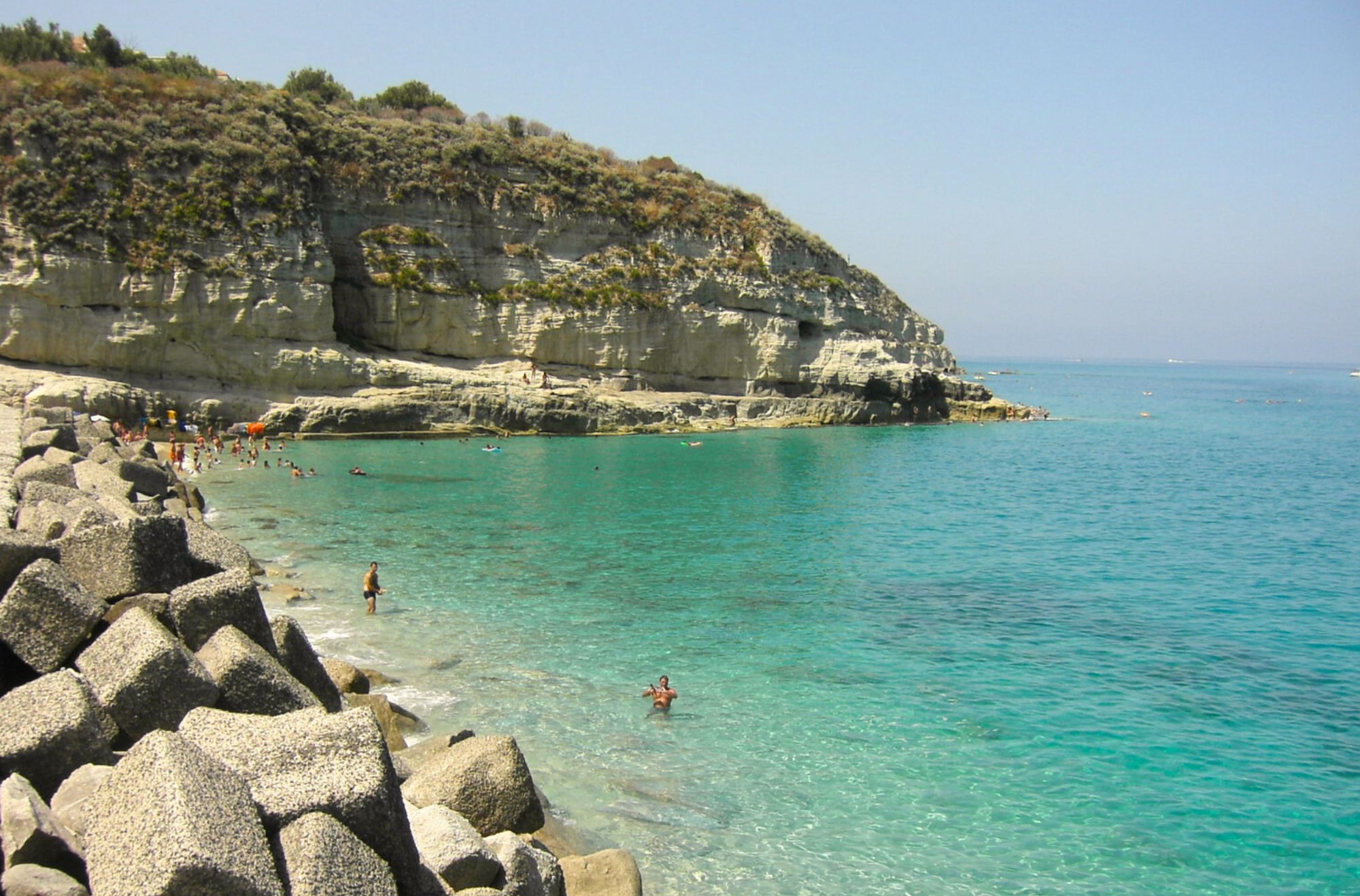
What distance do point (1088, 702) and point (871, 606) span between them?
6422 millimetres

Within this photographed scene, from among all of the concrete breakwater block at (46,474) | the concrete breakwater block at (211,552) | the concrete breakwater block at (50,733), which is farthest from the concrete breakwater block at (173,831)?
the concrete breakwater block at (46,474)

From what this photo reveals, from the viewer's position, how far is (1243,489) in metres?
44.7

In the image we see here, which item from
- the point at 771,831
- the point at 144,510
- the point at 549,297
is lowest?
the point at 771,831

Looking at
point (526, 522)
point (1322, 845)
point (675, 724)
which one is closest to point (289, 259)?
point (526, 522)

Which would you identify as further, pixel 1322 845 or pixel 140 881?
pixel 1322 845

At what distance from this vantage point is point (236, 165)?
54.9 meters

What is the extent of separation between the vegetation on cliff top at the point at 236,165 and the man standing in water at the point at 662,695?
45.8m

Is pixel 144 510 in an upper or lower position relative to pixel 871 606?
upper

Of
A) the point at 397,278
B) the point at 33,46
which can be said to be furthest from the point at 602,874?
the point at 33,46

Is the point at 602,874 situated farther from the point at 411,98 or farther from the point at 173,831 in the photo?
the point at 411,98

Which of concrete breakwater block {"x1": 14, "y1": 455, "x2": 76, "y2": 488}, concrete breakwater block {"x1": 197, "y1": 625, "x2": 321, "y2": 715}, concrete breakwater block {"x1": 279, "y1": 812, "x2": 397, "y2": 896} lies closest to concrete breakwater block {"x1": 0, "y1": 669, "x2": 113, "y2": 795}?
concrete breakwater block {"x1": 197, "y1": 625, "x2": 321, "y2": 715}

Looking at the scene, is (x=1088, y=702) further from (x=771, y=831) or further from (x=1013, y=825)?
(x=771, y=831)

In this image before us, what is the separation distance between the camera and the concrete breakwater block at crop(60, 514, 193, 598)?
9.95 meters

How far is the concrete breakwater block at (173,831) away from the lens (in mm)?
5082
